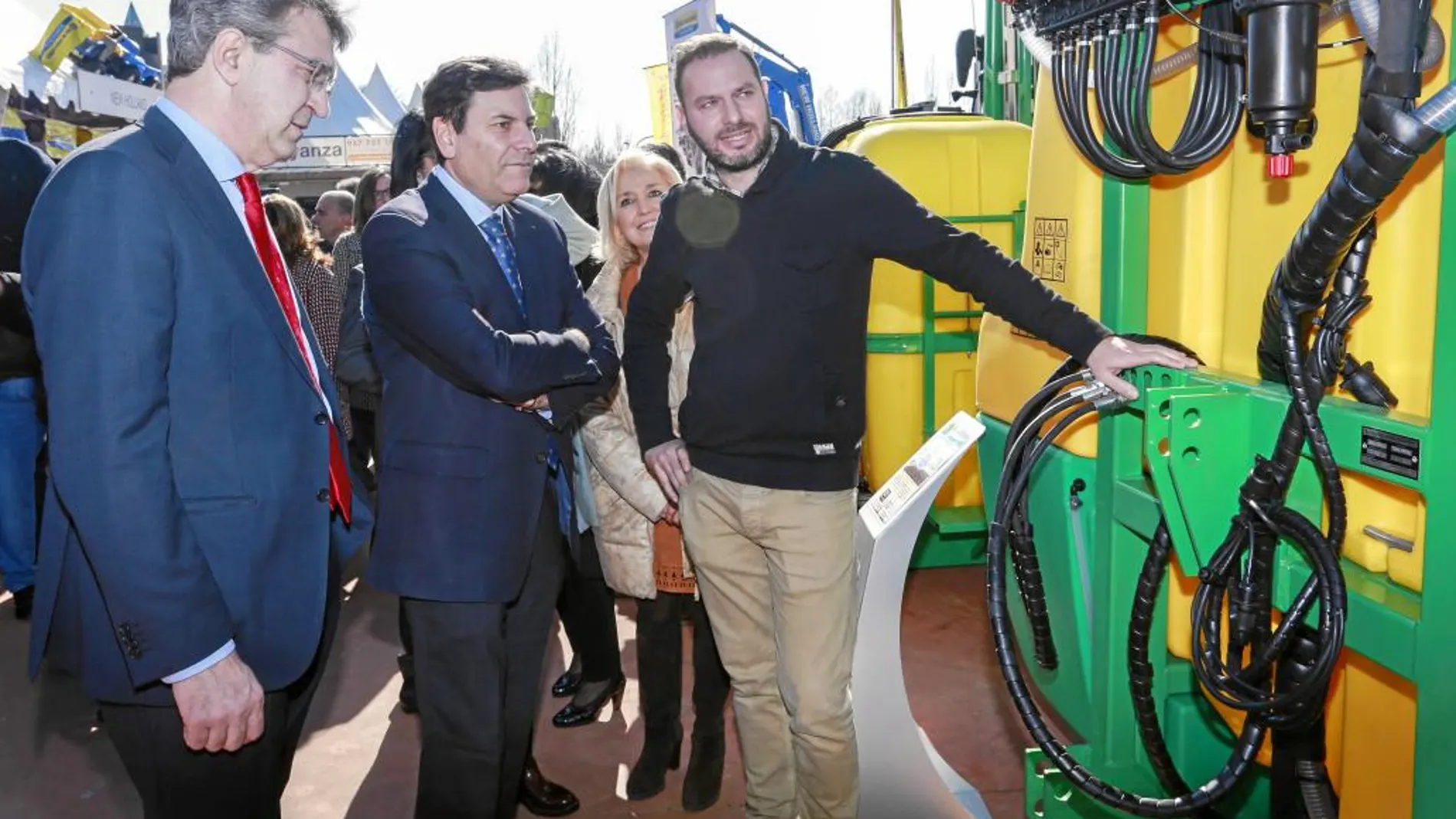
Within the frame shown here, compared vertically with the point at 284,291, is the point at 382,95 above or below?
above

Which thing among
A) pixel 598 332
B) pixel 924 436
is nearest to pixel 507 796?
pixel 598 332

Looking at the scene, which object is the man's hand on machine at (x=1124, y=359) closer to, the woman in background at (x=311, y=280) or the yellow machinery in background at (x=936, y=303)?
the yellow machinery in background at (x=936, y=303)

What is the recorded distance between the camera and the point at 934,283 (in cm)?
470

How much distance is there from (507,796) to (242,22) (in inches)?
74.1

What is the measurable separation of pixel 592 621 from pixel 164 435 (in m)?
2.41

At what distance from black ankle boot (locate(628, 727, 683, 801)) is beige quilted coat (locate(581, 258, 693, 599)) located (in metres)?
0.46

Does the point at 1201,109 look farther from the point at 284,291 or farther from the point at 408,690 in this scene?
the point at 408,690

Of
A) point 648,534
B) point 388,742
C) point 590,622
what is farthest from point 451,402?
point 388,742

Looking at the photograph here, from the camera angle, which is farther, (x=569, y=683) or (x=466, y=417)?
(x=569, y=683)

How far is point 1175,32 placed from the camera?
2229 mm

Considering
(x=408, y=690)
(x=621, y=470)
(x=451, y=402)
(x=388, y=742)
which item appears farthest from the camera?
(x=408, y=690)

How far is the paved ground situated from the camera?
3.35 metres

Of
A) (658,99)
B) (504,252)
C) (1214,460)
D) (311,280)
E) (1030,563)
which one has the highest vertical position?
(658,99)

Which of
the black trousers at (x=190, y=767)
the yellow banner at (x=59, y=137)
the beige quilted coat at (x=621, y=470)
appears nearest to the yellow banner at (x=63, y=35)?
the yellow banner at (x=59, y=137)
